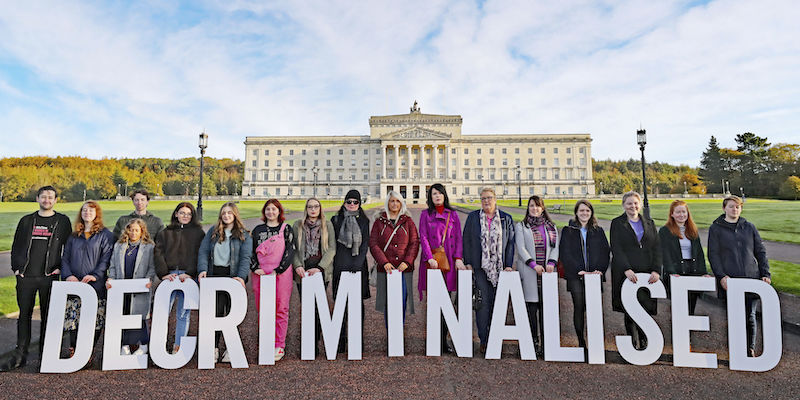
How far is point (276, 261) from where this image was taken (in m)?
4.45

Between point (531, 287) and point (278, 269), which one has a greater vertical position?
point (278, 269)

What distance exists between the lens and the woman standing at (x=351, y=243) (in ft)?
15.0

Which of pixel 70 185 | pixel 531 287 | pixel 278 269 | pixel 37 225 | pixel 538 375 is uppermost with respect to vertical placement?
pixel 70 185

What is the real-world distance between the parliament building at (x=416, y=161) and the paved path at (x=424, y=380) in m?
72.3

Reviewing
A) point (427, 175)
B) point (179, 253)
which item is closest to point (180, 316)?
point (179, 253)

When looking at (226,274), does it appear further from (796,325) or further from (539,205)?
(796,325)

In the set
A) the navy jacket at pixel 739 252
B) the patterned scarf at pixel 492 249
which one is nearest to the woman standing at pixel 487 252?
the patterned scarf at pixel 492 249

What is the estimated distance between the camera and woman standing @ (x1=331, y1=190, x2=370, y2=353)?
456 cm

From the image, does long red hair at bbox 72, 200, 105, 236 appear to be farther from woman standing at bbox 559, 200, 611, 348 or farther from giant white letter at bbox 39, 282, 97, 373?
woman standing at bbox 559, 200, 611, 348

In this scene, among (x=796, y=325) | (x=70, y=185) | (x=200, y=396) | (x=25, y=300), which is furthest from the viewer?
(x=70, y=185)

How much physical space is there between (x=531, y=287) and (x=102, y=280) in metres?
5.15

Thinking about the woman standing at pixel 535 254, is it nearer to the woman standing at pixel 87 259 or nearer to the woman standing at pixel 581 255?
the woman standing at pixel 581 255

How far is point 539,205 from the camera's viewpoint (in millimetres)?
4605

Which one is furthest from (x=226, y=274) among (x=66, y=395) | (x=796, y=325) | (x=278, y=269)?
(x=796, y=325)
